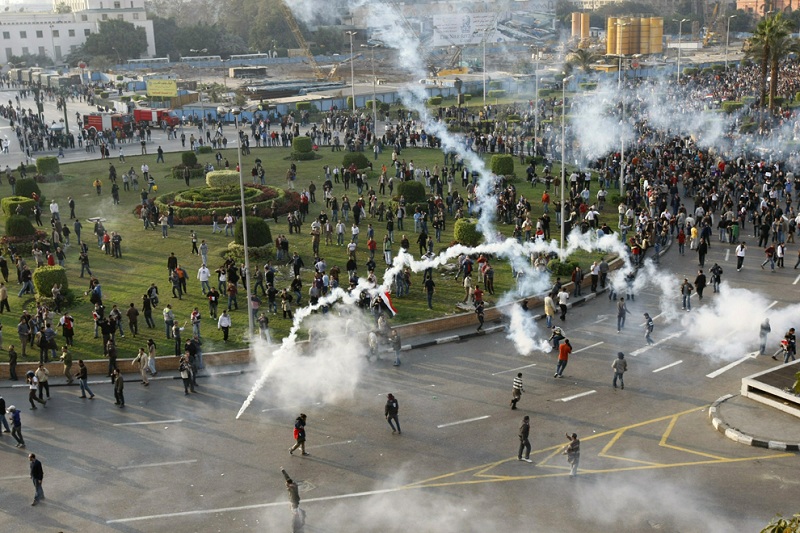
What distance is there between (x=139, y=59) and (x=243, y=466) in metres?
116

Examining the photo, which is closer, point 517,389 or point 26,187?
point 517,389

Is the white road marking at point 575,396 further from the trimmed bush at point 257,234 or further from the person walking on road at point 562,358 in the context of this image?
the trimmed bush at point 257,234

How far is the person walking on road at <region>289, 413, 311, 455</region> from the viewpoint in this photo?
1880 cm

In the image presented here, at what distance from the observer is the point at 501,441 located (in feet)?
63.9

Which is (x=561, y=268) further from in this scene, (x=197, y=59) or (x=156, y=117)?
(x=197, y=59)

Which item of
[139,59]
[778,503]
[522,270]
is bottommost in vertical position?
[778,503]

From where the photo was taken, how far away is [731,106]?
68.2 m

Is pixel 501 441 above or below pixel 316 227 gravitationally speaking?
below

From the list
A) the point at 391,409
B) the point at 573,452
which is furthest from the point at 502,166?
the point at 573,452

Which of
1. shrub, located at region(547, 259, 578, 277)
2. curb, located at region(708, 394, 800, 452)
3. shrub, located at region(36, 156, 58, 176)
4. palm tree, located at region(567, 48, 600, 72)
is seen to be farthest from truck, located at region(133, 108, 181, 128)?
curb, located at region(708, 394, 800, 452)

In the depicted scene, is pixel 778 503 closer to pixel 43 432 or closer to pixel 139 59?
pixel 43 432

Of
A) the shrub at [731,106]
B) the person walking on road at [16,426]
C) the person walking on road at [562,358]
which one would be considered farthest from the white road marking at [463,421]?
the shrub at [731,106]

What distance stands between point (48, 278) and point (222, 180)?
45.2ft

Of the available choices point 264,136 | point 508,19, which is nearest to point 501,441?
point 264,136
